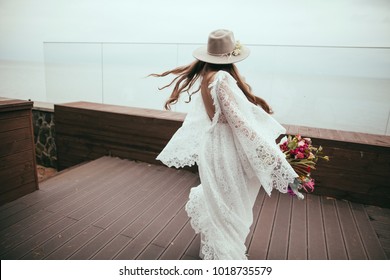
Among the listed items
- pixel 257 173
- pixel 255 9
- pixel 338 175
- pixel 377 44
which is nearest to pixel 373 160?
pixel 338 175

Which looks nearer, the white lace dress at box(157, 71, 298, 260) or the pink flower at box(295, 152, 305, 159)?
the white lace dress at box(157, 71, 298, 260)

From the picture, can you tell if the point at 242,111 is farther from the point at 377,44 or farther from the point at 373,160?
the point at 377,44

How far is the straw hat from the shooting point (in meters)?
1.41

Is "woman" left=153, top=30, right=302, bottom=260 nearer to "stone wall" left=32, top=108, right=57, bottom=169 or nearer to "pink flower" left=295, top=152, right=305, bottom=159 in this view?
"pink flower" left=295, top=152, right=305, bottom=159

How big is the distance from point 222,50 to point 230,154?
0.57 metres

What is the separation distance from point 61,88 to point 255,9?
3459 mm

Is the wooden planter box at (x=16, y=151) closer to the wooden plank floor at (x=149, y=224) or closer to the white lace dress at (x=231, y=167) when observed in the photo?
the wooden plank floor at (x=149, y=224)

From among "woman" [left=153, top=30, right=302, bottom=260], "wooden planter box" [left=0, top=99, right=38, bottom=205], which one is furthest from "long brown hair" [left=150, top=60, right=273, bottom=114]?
"wooden planter box" [left=0, top=99, right=38, bottom=205]

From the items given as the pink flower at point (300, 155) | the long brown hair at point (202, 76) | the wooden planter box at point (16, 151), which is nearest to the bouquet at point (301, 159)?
the pink flower at point (300, 155)

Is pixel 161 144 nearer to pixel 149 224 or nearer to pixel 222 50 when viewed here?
pixel 149 224

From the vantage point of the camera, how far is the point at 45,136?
4.12m

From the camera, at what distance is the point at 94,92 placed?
439 centimetres

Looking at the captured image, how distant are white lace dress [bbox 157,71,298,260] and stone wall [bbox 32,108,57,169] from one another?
3.31 meters

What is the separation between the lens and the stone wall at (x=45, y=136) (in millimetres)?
4062
